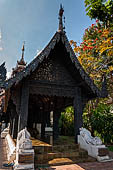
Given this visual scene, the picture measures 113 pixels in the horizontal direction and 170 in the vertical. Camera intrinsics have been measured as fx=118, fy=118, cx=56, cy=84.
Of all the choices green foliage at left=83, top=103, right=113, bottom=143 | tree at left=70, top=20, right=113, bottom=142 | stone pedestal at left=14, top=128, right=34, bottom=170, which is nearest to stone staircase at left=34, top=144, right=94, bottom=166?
stone pedestal at left=14, top=128, right=34, bottom=170

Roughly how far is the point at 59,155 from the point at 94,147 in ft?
4.64

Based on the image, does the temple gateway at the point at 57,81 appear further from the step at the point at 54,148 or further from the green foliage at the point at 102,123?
A: the green foliage at the point at 102,123

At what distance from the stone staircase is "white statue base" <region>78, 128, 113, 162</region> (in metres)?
0.22

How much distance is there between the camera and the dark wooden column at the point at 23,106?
469 centimetres

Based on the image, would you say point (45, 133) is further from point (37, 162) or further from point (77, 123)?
point (37, 162)

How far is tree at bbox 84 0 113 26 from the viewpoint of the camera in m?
4.91

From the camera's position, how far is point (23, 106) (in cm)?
493

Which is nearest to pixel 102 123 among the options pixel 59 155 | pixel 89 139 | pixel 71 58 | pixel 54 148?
pixel 89 139

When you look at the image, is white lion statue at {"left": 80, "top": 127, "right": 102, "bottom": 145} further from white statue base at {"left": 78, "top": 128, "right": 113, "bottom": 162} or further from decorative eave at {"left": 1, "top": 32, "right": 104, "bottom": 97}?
decorative eave at {"left": 1, "top": 32, "right": 104, "bottom": 97}

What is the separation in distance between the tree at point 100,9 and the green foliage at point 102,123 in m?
6.94

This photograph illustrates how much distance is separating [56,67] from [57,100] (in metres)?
2.96

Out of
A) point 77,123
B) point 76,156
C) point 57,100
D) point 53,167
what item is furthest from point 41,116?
point 53,167

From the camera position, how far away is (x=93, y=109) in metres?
10.5

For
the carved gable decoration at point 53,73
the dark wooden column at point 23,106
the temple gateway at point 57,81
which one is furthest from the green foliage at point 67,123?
the dark wooden column at point 23,106
